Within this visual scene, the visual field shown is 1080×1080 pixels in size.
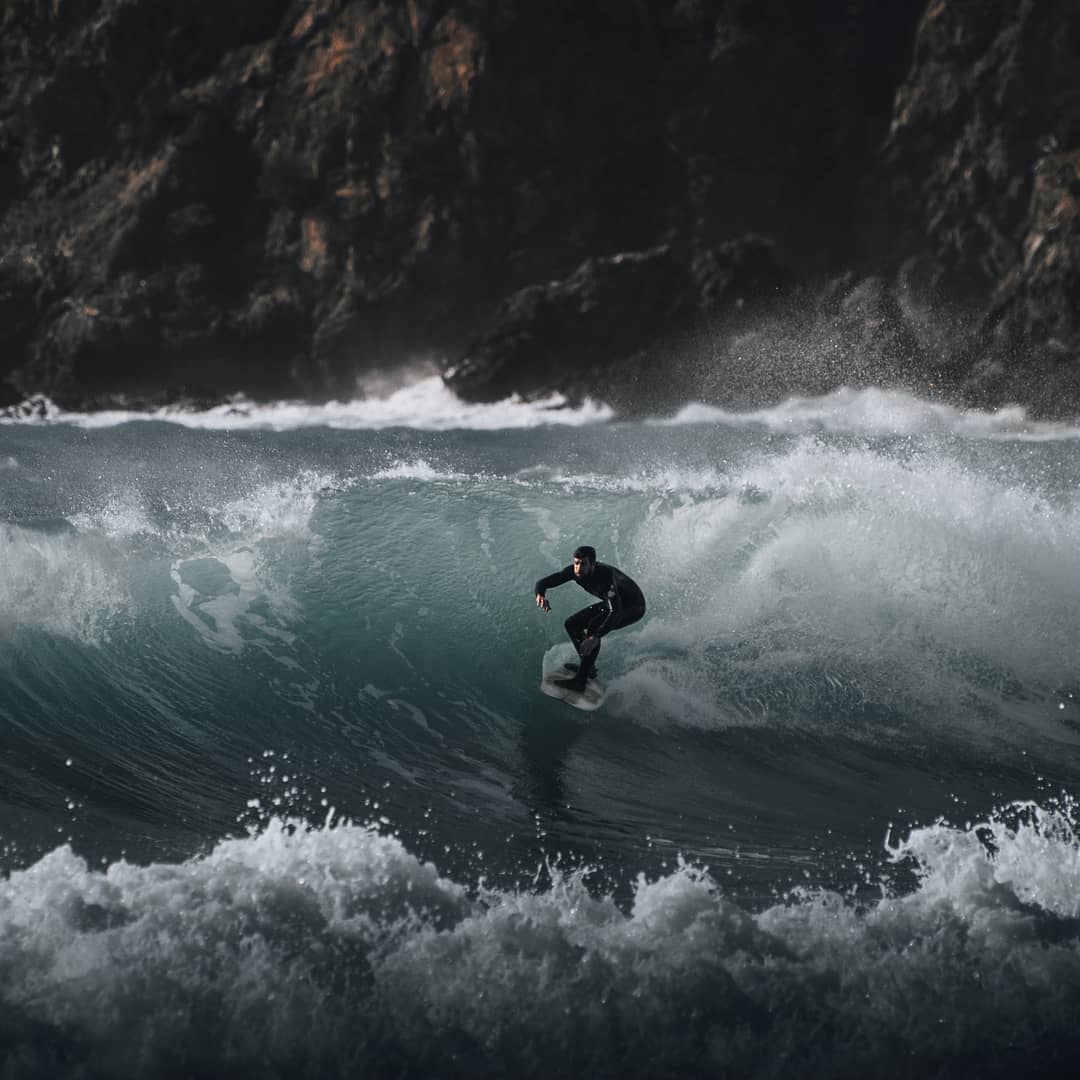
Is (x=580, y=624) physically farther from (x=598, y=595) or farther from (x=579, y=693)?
(x=579, y=693)

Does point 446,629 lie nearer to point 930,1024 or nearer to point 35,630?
point 35,630

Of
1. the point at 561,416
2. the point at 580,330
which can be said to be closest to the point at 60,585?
the point at 561,416

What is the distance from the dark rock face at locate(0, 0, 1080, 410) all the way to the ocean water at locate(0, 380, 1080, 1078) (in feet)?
78.4

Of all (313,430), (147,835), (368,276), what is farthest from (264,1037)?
(368,276)

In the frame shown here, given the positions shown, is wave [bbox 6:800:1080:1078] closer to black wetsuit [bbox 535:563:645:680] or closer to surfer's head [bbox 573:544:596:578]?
black wetsuit [bbox 535:563:645:680]

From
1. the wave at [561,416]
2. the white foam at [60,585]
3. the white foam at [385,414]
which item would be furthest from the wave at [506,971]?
the white foam at [385,414]

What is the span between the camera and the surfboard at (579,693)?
29.7 feet

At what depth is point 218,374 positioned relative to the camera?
39.8 meters

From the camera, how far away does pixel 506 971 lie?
555 centimetres

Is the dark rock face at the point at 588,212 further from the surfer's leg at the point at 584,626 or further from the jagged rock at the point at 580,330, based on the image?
the surfer's leg at the point at 584,626

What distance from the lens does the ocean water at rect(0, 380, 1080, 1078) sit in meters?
5.29

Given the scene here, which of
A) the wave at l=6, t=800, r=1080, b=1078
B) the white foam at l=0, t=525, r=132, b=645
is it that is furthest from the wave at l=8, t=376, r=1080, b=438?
the wave at l=6, t=800, r=1080, b=1078

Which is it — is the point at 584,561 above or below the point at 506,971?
above

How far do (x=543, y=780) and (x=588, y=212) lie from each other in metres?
33.7
